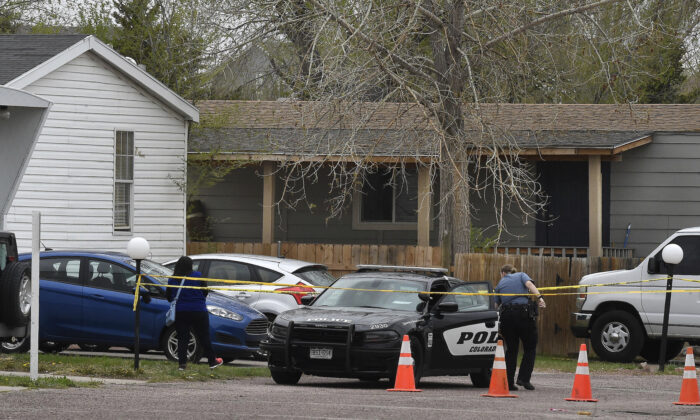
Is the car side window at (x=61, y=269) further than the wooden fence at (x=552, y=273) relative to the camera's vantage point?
No

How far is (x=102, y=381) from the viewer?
44.7ft

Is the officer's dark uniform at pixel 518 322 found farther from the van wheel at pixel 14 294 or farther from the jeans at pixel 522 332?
the van wheel at pixel 14 294

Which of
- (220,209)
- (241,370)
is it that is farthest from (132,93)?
(241,370)

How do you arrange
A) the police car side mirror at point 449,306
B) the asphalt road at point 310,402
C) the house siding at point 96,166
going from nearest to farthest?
the asphalt road at point 310,402 → the police car side mirror at point 449,306 → the house siding at point 96,166

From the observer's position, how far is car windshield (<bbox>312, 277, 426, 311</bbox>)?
1536cm

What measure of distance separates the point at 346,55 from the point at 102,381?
7654mm

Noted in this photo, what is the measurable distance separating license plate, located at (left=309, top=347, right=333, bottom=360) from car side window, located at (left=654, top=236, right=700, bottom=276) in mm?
7725

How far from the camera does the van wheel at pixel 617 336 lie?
2023 centimetres

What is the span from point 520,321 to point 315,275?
537 cm

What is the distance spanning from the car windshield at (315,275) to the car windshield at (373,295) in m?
3.42

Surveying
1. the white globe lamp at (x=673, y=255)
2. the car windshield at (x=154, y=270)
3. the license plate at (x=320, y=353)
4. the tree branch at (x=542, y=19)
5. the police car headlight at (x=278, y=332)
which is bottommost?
the license plate at (x=320, y=353)

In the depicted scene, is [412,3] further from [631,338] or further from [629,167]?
[629,167]

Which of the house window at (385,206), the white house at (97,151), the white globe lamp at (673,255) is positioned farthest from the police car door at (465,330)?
the house window at (385,206)

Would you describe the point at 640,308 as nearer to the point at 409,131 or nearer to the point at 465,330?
the point at 465,330
